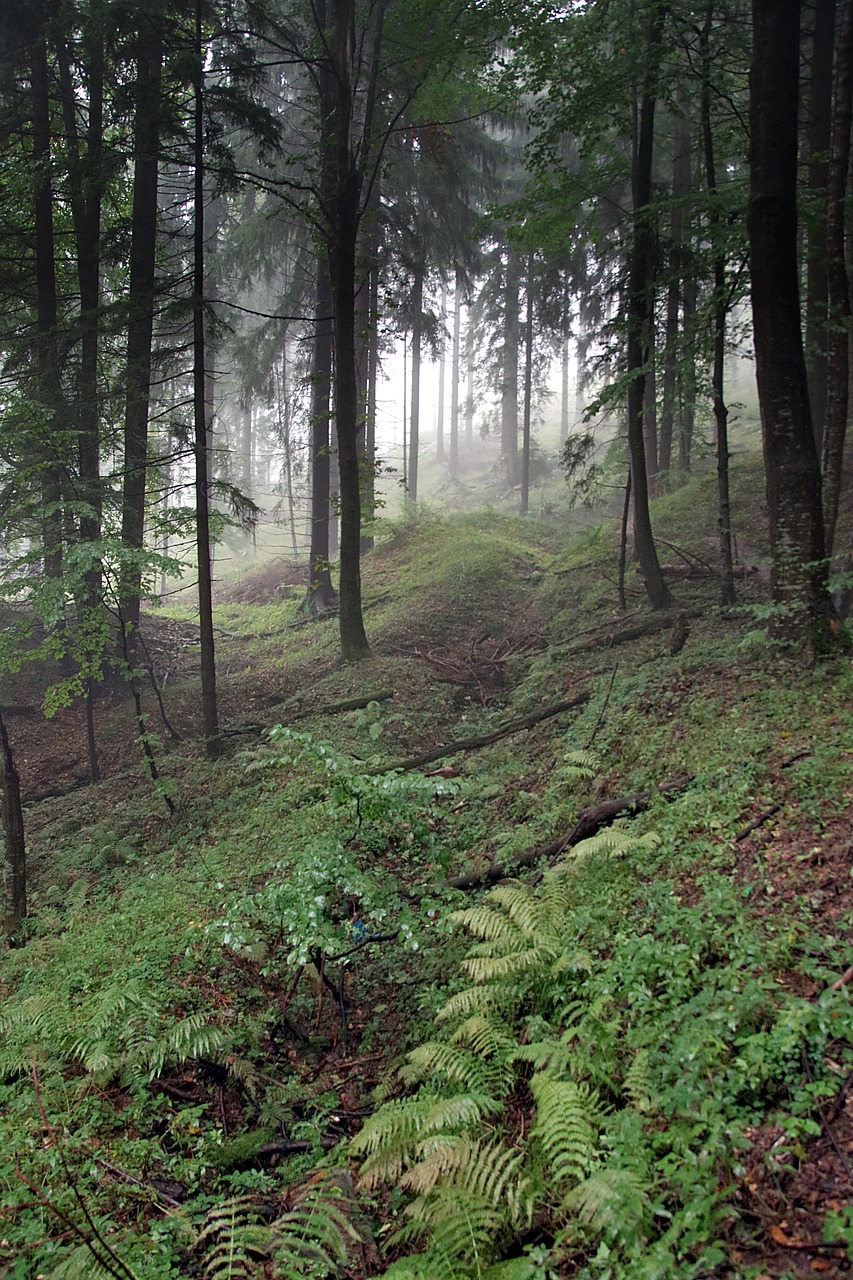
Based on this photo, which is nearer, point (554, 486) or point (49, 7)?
point (49, 7)

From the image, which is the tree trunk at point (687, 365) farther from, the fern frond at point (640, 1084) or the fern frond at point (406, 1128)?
the fern frond at point (406, 1128)

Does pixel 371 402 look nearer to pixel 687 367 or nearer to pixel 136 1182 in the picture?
pixel 687 367

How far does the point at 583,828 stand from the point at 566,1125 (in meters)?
3.21

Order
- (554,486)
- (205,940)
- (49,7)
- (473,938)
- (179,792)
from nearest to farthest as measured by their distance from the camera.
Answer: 1. (473,938)
2. (205,940)
3. (179,792)
4. (49,7)
5. (554,486)

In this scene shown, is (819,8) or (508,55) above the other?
(508,55)

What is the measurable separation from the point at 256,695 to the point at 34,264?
10.4 m

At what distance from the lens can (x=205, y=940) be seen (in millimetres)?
5699

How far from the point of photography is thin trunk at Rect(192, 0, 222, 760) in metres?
9.95

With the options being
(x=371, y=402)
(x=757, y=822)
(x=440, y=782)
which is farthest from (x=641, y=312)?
(x=371, y=402)

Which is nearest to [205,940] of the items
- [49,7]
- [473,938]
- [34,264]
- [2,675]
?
[473,938]

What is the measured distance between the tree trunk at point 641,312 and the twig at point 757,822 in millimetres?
7039

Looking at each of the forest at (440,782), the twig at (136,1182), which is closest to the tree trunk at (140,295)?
the forest at (440,782)

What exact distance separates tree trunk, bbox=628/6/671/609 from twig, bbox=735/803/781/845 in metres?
7.04

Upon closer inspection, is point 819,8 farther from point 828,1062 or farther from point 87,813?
point 87,813
